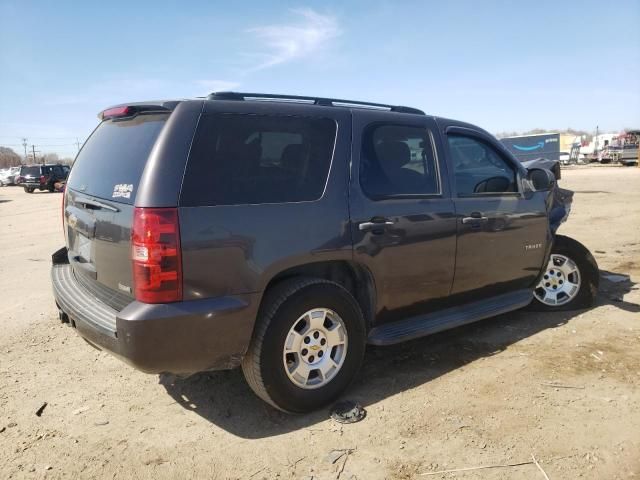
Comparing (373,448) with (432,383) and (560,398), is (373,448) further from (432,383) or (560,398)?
(560,398)

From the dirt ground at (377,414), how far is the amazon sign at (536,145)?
28296 millimetres

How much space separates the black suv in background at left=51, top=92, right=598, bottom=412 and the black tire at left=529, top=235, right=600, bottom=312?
1.08 metres

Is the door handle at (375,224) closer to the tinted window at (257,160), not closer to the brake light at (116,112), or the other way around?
the tinted window at (257,160)

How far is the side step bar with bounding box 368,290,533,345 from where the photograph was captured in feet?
11.7

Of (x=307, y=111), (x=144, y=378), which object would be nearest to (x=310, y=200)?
(x=307, y=111)

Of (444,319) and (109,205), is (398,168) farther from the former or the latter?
(109,205)

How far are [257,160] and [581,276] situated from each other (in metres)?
3.72

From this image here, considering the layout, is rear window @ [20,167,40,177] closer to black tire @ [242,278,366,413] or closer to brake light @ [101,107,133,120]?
brake light @ [101,107,133,120]

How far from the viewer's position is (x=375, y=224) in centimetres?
334

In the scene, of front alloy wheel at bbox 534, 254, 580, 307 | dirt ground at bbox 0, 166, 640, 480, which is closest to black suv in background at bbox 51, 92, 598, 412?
dirt ground at bbox 0, 166, 640, 480

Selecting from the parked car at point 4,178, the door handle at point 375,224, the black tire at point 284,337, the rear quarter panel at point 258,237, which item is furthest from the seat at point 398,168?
the parked car at point 4,178

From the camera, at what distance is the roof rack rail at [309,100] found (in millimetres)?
3100

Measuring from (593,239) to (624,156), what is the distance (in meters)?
36.4

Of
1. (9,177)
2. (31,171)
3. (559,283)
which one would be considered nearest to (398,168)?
(559,283)
